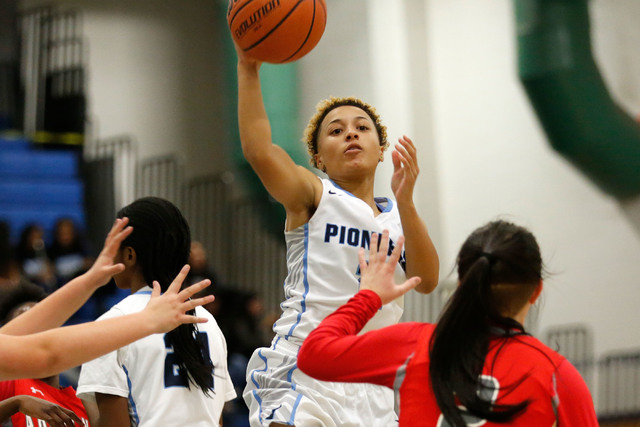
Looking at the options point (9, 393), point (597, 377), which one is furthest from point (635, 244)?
point (9, 393)

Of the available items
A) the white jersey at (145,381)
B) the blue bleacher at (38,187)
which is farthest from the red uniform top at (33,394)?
the blue bleacher at (38,187)

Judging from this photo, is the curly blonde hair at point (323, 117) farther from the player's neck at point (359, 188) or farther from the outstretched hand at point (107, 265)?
the outstretched hand at point (107, 265)

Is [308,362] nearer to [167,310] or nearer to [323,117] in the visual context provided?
[167,310]

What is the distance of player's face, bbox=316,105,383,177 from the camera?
137 inches

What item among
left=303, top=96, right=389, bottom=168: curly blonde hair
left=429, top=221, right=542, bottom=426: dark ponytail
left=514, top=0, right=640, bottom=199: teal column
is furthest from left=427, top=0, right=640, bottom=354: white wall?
left=429, top=221, right=542, bottom=426: dark ponytail

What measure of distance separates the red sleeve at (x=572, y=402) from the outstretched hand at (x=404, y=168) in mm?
1143

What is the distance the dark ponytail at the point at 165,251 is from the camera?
2.88 meters

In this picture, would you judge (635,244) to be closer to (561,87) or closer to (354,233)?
(561,87)

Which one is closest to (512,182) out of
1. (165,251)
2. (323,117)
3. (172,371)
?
(323,117)

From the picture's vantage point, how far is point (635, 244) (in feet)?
30.9

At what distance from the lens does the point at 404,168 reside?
3129mm

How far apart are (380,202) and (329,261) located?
0.51 meters

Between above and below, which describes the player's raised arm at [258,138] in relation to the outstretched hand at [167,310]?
above

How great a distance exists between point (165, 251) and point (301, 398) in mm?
707
